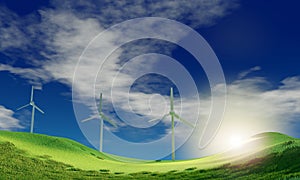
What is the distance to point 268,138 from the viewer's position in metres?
88.9

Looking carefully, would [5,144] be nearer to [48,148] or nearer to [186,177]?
[48,148]

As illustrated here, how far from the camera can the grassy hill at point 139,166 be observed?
54388 mm

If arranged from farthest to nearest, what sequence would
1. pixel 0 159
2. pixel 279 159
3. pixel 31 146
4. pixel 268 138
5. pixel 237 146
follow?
1. pixel 31 146
2. pixel 237 146
3. pixel 268 138
4. pixel 0 159
5. pixel 279 159

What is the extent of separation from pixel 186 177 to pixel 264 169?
16.7m

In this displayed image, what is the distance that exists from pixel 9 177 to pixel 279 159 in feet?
136

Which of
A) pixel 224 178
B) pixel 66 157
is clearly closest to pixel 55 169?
pixel 66 157

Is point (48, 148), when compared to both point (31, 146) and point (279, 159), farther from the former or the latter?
point (279, 159)

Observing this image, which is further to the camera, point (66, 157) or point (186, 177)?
point (66, 157)

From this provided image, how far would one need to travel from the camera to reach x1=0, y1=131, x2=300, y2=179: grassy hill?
178ft

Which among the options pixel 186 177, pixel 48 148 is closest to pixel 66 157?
Answer: pixel 48 148

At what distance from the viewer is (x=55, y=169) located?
83.6m

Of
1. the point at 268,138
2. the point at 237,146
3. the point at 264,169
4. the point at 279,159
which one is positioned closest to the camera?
the point at 264,169

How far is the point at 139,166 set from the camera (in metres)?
95.1

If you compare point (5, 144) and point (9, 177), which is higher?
point (5, 144)
